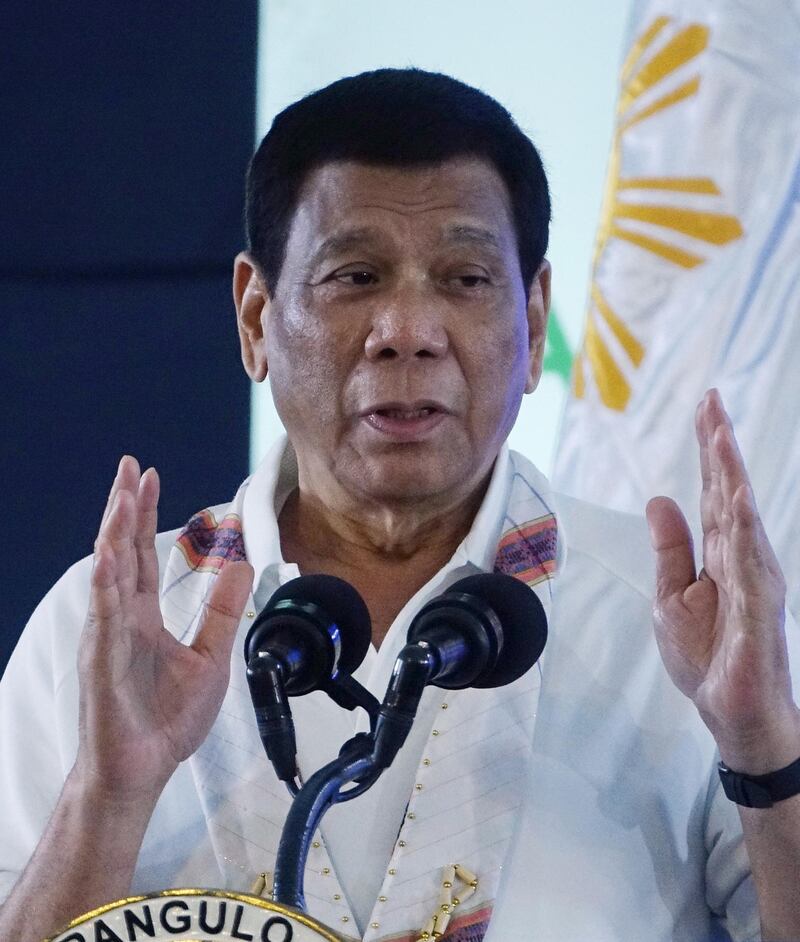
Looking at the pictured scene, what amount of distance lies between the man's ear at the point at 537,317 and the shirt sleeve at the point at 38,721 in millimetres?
567

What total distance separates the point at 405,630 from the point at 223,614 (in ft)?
0.94

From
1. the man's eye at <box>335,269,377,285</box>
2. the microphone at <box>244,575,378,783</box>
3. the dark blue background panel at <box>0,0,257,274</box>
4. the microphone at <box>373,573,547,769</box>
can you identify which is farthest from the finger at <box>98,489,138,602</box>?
the dark blue background panel at <box>0,0,257,274</box>

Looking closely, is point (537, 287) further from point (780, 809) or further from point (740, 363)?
point (780, 809)

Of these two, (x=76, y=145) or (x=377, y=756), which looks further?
(x=76, y=145)

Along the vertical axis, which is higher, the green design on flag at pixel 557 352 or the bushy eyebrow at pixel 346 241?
the bushy eyebrow at pixel 346 241

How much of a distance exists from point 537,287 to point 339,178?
0.94 ft

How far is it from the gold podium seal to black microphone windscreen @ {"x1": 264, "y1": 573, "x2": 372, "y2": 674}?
0.22 m

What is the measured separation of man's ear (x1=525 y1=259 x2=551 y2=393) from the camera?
1697mm

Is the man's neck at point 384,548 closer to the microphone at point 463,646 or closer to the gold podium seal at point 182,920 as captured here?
the microphone at point 463,646

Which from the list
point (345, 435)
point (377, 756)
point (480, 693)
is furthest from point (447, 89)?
point (377, 756)

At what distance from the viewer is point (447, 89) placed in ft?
5.20

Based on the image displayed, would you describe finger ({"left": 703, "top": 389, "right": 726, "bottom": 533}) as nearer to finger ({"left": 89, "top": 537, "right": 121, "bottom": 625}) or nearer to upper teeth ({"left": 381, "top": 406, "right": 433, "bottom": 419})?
upper teeth ({"left": 381, "top": 406, "right": 433, "bottom": 419})

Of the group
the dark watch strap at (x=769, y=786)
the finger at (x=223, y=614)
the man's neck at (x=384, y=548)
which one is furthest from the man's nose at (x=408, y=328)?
the dark watch strap at (x=769, y=786)

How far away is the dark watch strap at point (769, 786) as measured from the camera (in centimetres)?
120
